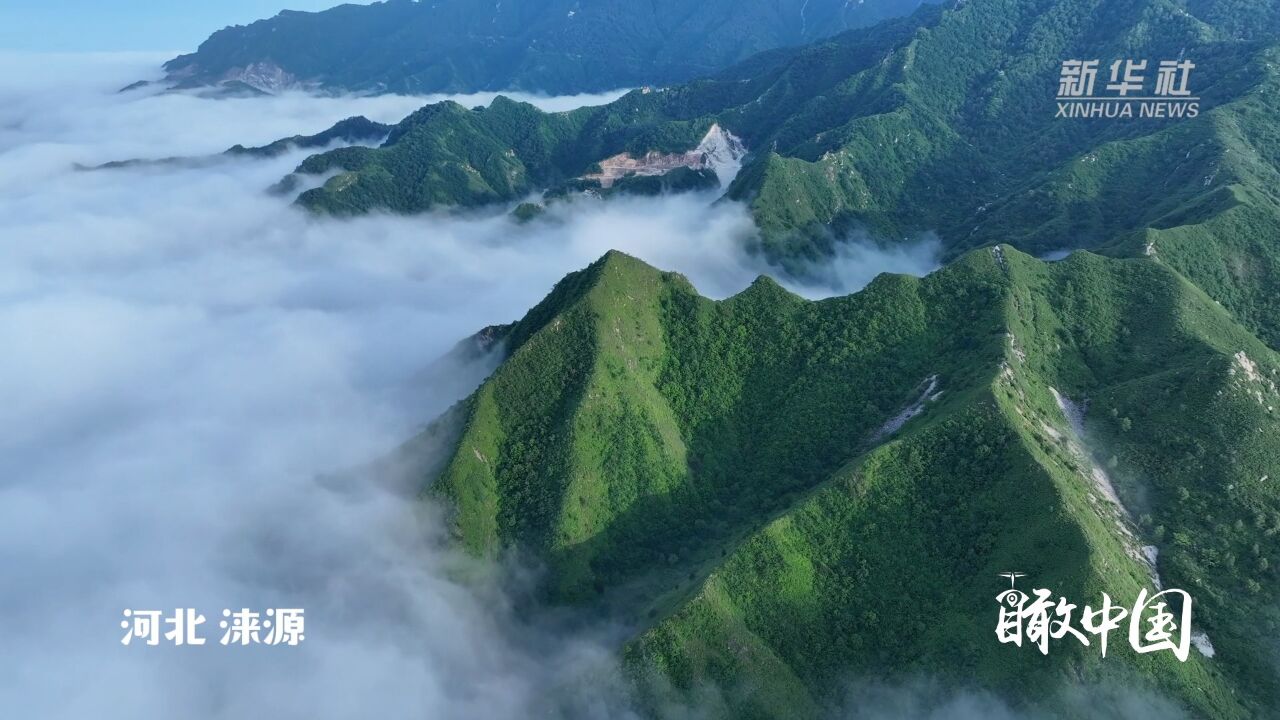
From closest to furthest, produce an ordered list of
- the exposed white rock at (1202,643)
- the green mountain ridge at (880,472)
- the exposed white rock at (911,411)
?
the exposed white rock at (1202,643) < the green mountain ridge at (880,472) < the exposed white rock at (911,411)

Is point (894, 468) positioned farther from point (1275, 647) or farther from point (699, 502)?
point (1275, 647)

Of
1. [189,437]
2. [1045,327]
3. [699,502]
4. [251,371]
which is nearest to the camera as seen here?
[699,502]

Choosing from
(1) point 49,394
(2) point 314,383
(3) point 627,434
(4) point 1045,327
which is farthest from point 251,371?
(4) point 1045,327

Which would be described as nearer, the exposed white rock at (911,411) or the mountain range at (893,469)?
the mountain range at (893,469)

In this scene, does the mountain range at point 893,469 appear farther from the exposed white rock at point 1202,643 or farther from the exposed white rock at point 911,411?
the exposed white rock at point 911,411

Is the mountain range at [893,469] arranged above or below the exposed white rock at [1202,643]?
above

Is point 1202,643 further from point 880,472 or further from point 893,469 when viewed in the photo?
point 880,472

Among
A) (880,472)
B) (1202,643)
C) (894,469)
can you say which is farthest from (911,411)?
(1202,643)

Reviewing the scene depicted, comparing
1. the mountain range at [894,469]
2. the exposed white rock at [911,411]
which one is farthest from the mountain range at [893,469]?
the exposed white rock at [911,411]

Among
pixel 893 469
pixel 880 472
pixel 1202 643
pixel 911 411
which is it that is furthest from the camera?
pixel 911 411
